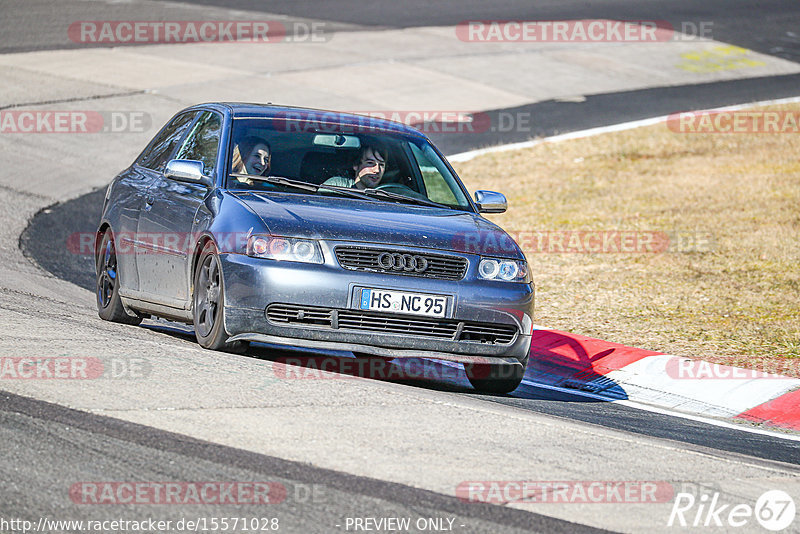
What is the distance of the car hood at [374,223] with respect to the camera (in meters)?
7.12

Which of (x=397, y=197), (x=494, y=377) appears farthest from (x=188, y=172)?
(x=494, y=377)

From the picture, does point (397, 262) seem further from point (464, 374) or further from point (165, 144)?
point (165, 144)

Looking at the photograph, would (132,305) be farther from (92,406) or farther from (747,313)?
(747,313)

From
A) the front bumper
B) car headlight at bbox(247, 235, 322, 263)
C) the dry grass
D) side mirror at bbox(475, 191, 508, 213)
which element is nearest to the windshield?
side mirror at bbox(475, 191, 508, 213)

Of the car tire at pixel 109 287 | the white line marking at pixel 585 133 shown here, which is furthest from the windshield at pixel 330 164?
the white line marking at pixel 585 133

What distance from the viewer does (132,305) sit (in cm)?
873

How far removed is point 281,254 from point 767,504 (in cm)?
304

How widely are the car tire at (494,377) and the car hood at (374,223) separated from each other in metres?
0.79

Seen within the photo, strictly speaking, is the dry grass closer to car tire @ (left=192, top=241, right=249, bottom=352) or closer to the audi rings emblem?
the audi rings emblem

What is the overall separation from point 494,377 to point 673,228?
26.4 ft

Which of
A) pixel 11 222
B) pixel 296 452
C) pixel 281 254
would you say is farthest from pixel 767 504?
pixel 11 222

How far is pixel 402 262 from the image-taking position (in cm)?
711

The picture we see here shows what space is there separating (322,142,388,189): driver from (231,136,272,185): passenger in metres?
0.42

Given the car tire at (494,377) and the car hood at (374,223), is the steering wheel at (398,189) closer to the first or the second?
the car hood at (374,223)
